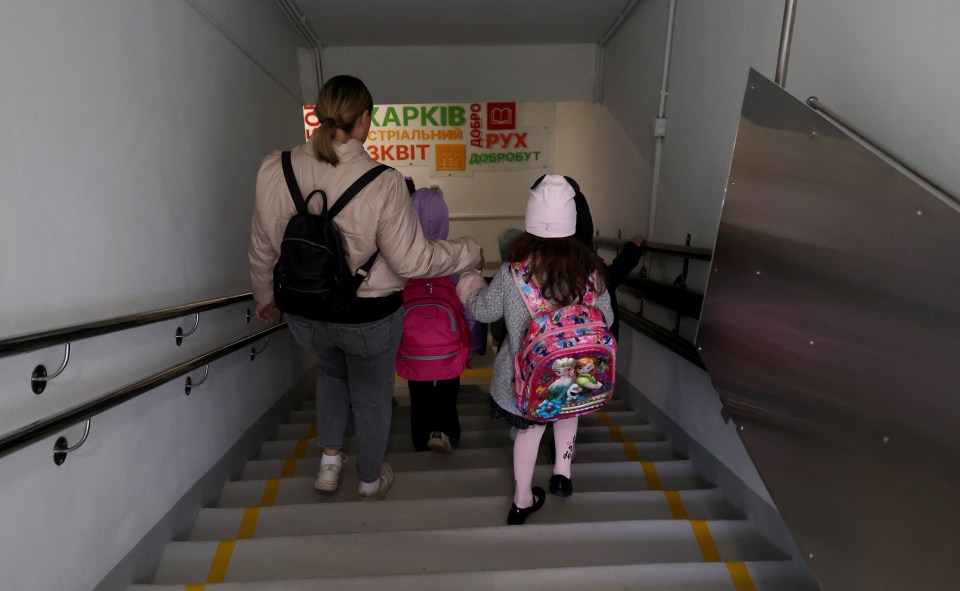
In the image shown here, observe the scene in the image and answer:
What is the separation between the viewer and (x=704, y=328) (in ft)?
5.39

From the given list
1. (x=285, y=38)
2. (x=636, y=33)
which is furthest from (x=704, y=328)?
(x=285, y=38)

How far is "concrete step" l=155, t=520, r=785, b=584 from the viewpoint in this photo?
1728 mm

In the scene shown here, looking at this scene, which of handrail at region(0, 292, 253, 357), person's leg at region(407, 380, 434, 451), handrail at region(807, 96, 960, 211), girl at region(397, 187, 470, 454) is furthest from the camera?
person's leg at region(407, 380, 434, 451)

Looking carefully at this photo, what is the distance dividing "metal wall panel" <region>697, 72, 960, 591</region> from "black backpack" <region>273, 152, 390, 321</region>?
1.19m

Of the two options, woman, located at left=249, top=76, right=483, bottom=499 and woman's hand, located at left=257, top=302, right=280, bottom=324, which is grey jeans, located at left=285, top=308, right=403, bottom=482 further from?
woman's hand, located at left=257, top=302, right=280, bottom=324

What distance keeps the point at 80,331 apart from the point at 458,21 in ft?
11.7

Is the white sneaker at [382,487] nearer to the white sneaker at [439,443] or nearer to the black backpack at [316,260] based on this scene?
the white sneaker at [439,443]

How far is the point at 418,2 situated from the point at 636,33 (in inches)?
60.4

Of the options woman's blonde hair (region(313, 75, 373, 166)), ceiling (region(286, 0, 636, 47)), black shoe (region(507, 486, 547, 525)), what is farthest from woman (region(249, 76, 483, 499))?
ceiling (region(286, 0, 636, 47))

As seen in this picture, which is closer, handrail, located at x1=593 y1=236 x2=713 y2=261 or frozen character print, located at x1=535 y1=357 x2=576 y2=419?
frozen character print, located at x1=535 y1=357 x2=576 y2=419

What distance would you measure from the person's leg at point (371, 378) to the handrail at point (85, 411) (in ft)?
1.78

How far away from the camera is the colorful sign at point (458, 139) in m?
6.08

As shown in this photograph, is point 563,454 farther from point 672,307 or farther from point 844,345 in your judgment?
point 844,345

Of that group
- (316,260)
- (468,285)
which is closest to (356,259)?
(316,260)
